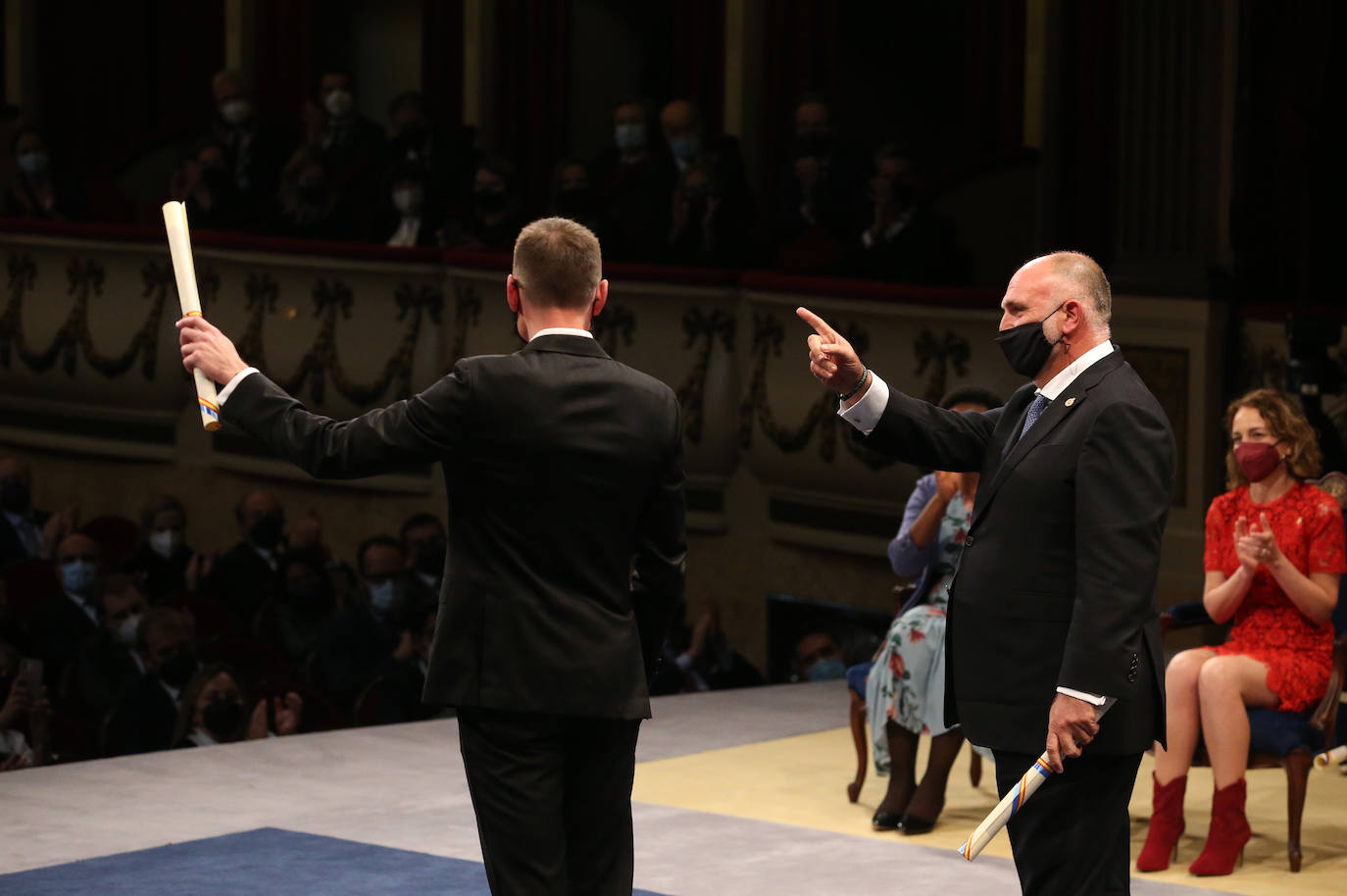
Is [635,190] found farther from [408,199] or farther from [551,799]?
[551,799]

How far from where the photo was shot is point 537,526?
11.2ft

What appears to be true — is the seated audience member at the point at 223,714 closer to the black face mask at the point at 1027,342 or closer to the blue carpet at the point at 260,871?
the blue carpet at the point at 260,871

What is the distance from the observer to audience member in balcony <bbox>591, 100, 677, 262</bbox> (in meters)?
11.3

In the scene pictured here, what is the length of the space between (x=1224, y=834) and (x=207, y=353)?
309cm

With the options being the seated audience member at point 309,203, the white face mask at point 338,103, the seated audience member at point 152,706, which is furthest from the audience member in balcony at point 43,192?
the seated audience member at point 152,706

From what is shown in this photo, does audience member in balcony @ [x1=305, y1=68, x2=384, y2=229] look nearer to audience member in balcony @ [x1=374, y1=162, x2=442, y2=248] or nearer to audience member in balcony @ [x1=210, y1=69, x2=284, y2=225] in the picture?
audience member in balcony @ [x1=374, y1=162, x2=442, y2=248]

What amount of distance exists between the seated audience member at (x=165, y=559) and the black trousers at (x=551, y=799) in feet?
25.1

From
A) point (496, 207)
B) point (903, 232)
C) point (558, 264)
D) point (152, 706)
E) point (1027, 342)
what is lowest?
point (152, 706)

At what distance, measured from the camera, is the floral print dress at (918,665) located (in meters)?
5.93

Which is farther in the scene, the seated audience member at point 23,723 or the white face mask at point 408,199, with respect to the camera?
the white face mask at point 408,199

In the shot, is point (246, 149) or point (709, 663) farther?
point (246, 149)

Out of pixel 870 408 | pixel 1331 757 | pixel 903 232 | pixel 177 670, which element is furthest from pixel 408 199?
pixel 870 408

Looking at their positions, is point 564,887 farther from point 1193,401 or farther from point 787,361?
point 787,361

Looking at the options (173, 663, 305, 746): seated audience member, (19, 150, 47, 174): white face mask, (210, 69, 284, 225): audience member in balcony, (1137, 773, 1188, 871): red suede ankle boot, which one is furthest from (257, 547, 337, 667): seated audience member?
(19, 150, 47, 174): white face mask
